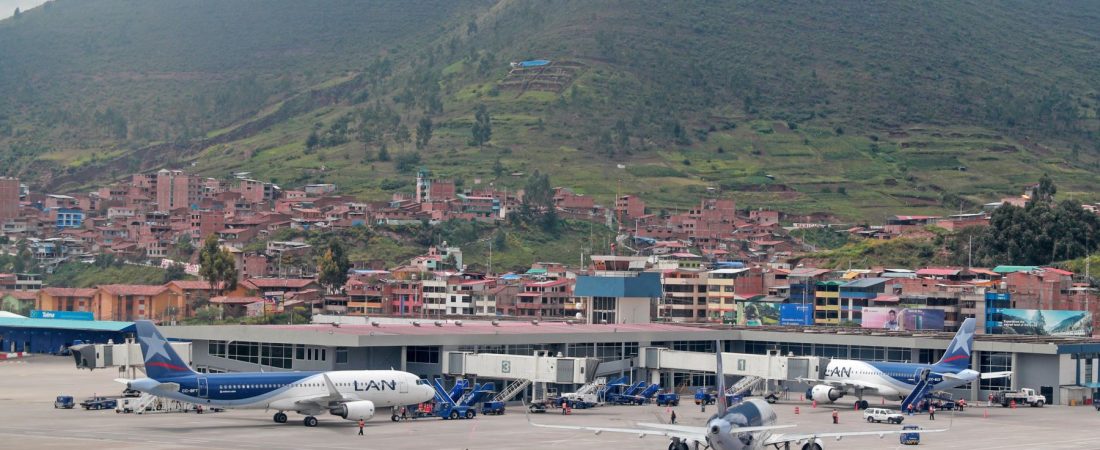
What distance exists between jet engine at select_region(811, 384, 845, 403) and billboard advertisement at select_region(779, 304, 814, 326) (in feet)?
138

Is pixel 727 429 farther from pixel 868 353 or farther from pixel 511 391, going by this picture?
pixel 868 353

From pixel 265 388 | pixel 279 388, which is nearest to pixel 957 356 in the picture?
pixel 279 388

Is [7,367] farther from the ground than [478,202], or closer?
closer

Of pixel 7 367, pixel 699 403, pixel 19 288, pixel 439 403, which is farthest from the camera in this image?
pixel 19 288

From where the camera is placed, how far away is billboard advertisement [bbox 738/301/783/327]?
5074 inches

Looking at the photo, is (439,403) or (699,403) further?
(699,403)

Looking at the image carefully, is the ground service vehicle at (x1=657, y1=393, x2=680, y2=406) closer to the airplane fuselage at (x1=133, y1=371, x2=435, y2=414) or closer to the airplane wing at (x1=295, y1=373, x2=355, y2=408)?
the airplane fuselage at (x1=133, y1=371, x2=435, y2=414)

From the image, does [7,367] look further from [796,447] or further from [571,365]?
[796,447]

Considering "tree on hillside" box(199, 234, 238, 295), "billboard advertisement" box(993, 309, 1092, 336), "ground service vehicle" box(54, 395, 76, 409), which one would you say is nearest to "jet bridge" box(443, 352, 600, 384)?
"ground service vehicle" box(54, 395, 76, 409)

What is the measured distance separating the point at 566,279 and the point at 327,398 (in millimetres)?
85940

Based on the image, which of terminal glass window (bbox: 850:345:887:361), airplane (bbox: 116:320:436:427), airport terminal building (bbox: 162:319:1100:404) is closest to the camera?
airplane (bbox: 116:320:436:427)

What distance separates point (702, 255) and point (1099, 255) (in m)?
50.1

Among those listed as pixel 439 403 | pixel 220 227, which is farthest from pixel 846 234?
pixel 439 403

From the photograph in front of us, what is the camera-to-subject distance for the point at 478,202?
194625mm
